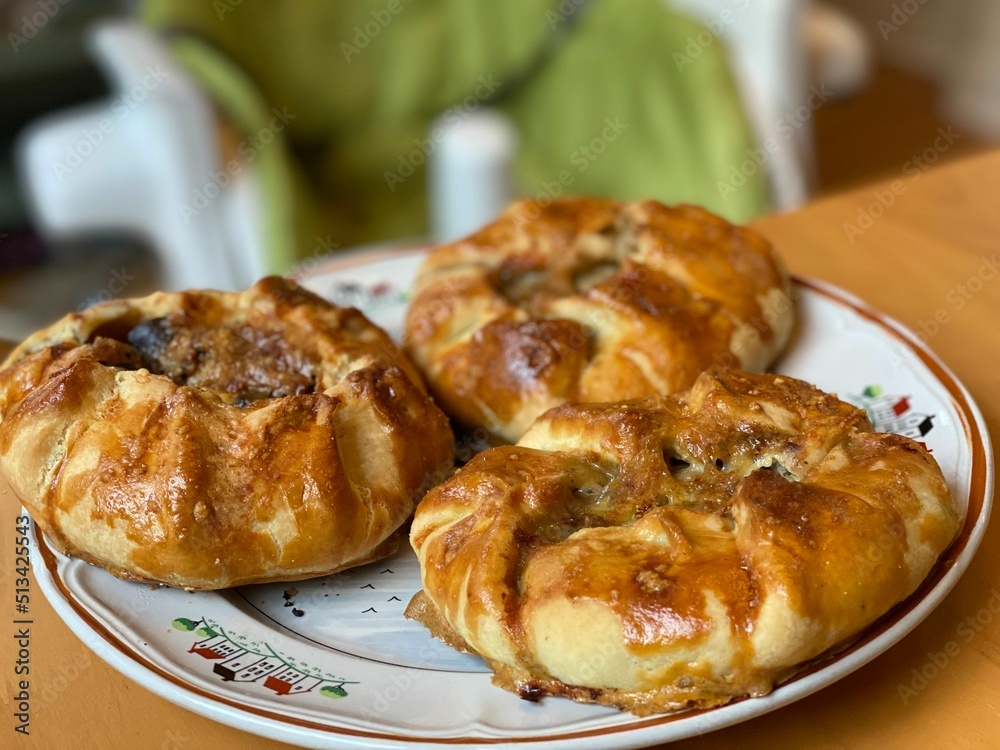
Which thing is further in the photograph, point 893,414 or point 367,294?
point 367,294

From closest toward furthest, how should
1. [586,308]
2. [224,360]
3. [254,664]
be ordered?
1. [254,664]
2. [224,360]
3. [586,308]

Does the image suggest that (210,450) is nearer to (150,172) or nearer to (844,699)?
(844,699)

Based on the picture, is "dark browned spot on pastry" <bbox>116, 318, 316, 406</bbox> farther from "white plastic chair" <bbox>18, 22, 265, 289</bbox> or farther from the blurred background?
"white plastic chair" <bbox>18, 22, 265, 289</bbox>

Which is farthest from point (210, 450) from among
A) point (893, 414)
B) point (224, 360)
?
point (893, 414)

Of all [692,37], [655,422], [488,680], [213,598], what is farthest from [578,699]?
[692,37]

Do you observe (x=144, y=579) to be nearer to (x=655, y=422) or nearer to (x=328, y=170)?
(x=655, y=422)
